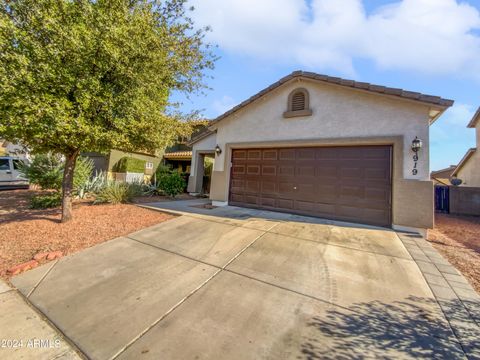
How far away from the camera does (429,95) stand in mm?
5754

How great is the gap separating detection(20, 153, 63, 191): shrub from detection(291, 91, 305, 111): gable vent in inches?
410

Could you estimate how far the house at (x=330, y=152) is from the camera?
19.5 feet

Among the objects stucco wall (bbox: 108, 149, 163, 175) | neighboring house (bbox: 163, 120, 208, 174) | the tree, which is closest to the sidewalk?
the tree

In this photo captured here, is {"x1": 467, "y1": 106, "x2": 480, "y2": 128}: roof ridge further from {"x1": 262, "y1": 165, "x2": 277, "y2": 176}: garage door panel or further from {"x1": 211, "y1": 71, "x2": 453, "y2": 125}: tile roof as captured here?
{"x1": 262, "y1": 165, "x2": 277, "y2": 176}: garage door panel

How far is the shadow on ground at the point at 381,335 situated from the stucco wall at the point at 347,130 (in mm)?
4053

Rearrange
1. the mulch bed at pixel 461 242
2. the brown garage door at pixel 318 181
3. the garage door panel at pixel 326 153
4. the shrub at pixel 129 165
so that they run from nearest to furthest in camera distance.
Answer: the mulch bed at pixel 461 242, the brown garage door at pixel 318 181, the garage door panel at pixel 326 153, the shrub at pixel 129 165

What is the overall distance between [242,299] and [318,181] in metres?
5.42

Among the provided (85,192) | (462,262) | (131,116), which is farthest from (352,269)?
(85,192)

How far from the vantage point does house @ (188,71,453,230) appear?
19.5 ft

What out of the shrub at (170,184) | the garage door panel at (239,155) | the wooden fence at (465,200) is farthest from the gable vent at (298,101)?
the wooden fence at (465,200)

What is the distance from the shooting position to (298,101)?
305 inches

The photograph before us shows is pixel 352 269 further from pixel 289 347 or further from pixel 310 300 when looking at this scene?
pixel 289 347

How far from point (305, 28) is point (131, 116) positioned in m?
6.81

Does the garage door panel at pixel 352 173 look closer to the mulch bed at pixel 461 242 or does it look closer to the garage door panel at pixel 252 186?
the mulch bed at pixel 461 242
